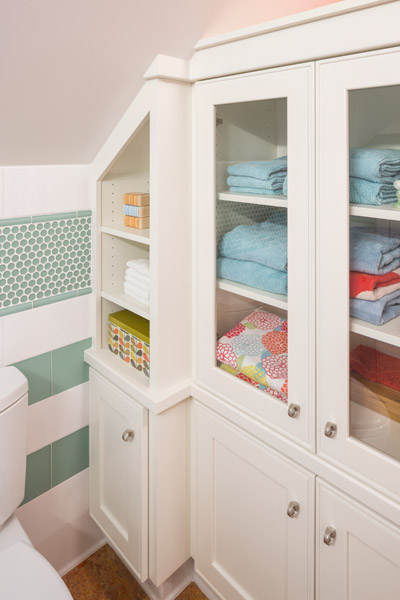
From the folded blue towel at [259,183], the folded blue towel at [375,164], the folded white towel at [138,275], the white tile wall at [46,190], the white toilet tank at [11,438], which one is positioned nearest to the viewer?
the folded blue towel at [375,164]

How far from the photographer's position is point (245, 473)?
1321 millimetres

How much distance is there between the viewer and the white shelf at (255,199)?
1102 mm

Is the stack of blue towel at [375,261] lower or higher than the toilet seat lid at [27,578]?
higher

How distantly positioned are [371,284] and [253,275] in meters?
0.33

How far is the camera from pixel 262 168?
1126mm

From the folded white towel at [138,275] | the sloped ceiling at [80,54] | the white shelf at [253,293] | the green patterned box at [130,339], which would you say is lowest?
the green patterned box at [130,339]

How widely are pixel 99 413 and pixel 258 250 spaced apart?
835mm

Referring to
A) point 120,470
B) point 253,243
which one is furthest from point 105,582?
point 253,243

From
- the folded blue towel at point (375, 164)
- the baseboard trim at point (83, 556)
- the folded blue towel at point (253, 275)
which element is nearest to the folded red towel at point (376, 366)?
the folded blue towel at point (253, 275)

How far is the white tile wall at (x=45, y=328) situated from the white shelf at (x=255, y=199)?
64 centimetres

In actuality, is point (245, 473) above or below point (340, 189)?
below

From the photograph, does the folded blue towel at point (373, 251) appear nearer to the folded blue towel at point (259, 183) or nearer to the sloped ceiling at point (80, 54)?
the folded blue towel at point (259, 183)

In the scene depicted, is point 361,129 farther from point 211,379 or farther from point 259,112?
point 211,379

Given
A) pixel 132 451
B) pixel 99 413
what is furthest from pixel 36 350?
pixel 132 451
